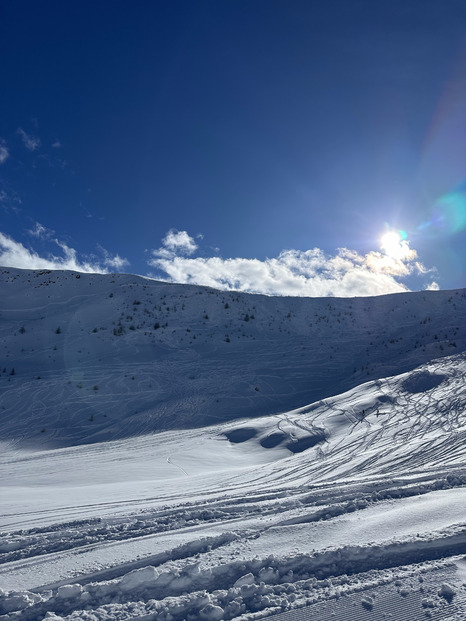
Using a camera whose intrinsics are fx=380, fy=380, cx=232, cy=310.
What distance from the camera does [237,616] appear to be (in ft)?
7.83

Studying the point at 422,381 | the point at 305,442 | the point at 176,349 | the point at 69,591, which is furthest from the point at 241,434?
the point at 176,349

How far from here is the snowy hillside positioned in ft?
34.5

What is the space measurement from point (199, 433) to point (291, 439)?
2.34 metres

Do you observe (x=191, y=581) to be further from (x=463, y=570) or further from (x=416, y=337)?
(x=416, y=337)

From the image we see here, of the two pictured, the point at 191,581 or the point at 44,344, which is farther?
the point at 44,344

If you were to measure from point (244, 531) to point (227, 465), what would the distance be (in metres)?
3.83

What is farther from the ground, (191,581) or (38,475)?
(38,475)

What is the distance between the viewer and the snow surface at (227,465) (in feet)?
8.68

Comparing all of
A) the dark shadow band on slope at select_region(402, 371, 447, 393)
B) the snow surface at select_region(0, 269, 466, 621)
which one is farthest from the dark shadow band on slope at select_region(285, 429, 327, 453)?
the dark shadow band on slope at select_region(402, 371, 447, 393)

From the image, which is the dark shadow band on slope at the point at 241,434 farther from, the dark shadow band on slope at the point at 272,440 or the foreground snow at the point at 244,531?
the foreground snow at the point at 244,531

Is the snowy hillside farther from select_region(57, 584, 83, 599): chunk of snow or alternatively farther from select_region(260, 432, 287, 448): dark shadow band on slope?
select_region(57, 584, 83, 599): chunk of snow

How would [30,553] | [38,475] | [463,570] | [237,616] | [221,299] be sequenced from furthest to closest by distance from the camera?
[221,299] → [38,475] → [30,553] → [463,570] → [237,616]

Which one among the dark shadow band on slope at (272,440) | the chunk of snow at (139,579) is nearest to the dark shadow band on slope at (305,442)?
the dark shadow band on slope at (272,440)

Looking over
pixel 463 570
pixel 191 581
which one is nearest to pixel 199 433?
pixel 191 581
